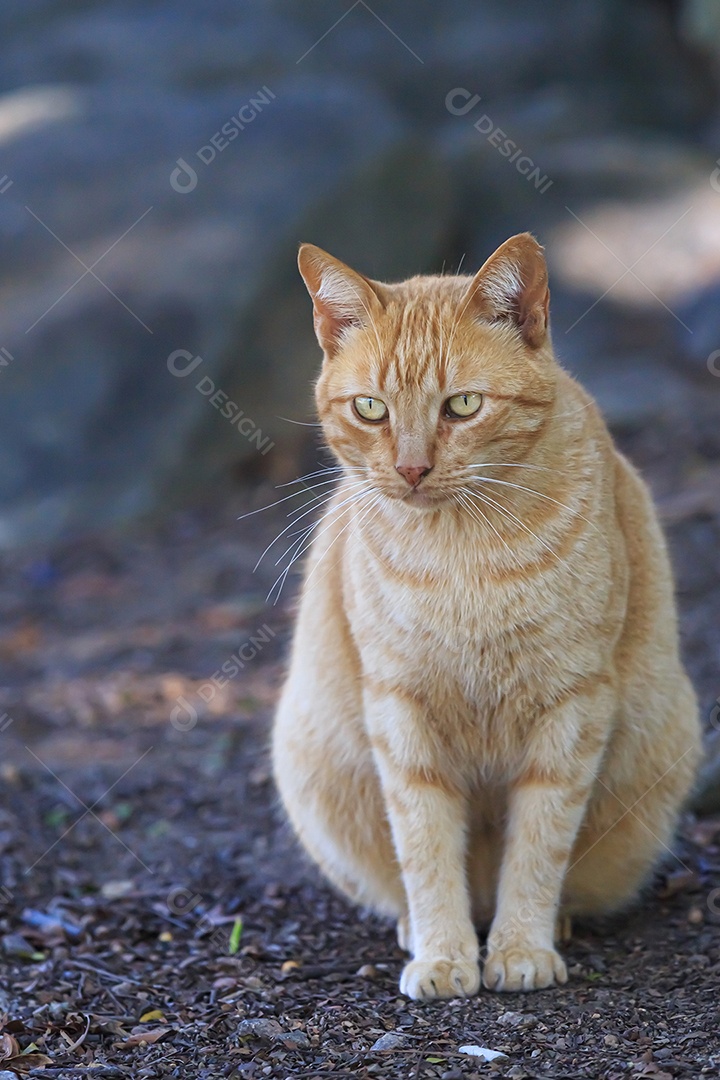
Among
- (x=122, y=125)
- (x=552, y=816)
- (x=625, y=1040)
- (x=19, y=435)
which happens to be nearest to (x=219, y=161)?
(x=122, y=125)

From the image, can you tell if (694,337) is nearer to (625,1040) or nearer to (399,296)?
(399,296)

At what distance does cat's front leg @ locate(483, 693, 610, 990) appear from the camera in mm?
3094

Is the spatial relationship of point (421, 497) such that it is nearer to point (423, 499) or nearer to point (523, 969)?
point (423, 499)

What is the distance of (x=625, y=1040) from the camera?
2.71 m

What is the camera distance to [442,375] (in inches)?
115

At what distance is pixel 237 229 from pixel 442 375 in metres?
6.20

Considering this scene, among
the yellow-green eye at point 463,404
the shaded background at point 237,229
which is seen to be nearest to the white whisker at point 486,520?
the yellow-green eye at point 463,404

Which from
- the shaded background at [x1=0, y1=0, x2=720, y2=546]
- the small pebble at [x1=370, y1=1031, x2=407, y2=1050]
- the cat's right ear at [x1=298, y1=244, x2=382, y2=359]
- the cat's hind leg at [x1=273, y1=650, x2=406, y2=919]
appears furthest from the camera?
the shaded background at [x1=0, y1=0, x2=720, y2=546]

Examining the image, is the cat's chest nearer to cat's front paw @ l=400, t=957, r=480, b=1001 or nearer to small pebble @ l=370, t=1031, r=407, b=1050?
cat's front paw @ l=400, t=957, r=480, b=1001

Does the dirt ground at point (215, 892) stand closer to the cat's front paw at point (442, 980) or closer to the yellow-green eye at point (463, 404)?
the cat's front paw at point (442, 980)

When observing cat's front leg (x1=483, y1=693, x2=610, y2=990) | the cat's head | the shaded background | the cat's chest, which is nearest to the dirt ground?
cat's front leg (x1=483, y1=693, x2=610, y2=990)

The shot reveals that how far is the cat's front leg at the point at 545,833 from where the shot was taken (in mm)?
3094

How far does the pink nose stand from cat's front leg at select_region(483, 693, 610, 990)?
734 millimetres

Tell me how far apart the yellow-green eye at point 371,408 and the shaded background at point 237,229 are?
5032 mm
